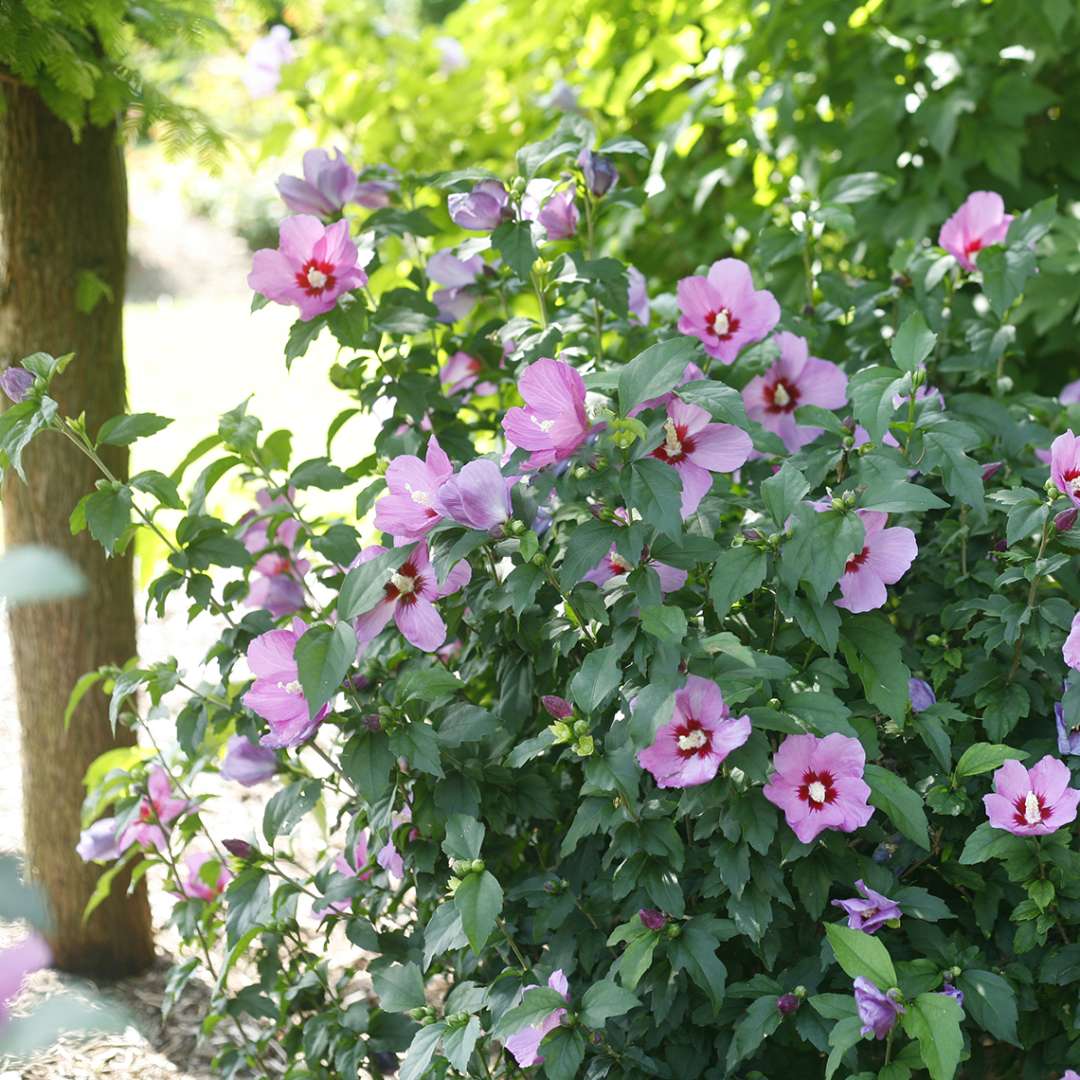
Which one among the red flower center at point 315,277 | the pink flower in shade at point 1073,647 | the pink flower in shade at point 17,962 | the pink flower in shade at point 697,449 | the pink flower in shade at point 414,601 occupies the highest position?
the red flower center at point 315,277

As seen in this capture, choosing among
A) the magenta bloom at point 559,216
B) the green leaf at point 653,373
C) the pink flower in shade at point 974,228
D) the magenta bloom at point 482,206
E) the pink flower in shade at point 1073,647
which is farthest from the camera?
the pink flower in shade at point 974,228

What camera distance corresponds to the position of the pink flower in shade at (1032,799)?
4.60ft

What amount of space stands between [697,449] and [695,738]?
33cm

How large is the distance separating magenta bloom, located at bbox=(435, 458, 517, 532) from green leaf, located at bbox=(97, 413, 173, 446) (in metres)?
0.42

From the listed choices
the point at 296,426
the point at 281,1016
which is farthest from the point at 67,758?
the point at 296,426

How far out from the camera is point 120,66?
78.4 inches

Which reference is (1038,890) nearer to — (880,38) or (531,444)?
(531,444)

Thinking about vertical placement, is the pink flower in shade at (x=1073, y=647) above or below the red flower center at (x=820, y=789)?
above

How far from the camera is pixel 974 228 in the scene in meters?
1.97

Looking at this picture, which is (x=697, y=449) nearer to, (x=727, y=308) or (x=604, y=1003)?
(x=727, y=308)

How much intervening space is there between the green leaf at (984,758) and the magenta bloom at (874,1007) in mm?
297

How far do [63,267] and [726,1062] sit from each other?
5.19ft

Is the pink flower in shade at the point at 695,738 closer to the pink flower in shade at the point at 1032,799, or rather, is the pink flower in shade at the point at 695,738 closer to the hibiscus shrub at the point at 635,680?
the hibiscus shrub at the point at 635,680

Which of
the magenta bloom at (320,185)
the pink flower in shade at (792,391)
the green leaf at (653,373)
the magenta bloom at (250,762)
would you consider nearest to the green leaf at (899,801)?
the green leaf at (653,373)
